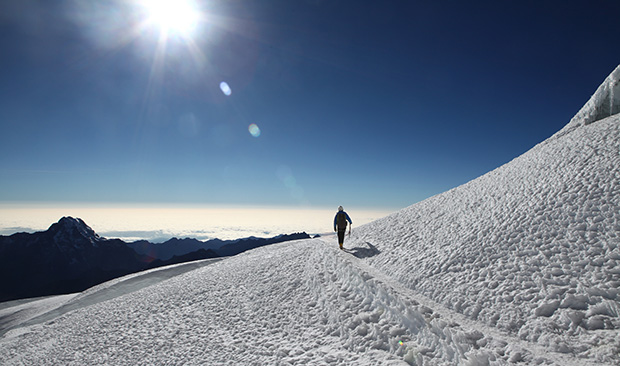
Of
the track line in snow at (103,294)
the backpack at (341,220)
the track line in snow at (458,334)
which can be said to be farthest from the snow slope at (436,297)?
the track line in snow at (103,294)

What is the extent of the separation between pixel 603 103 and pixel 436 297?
778 inches

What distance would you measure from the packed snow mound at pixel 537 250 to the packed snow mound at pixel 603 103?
2.52 meters

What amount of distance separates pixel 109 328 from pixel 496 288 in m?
17.5

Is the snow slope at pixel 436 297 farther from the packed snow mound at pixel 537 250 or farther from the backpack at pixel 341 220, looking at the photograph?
the backpack at pixel 341 220

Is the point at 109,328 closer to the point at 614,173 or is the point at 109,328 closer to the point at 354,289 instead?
the point at 354,289

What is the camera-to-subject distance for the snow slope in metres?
6.04

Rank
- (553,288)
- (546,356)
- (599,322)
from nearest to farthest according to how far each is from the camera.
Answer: (546,356), (599,322), (553,288)

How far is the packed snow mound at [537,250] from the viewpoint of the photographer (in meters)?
5.91

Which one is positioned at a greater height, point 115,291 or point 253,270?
point 253,270

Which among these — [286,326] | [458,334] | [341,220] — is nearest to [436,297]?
[458,334]

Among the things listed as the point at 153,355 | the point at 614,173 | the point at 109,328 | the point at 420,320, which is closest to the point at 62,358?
the point at 109,328

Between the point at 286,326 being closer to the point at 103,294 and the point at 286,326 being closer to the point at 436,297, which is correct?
the point at 436,297

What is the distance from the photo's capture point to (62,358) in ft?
38.6

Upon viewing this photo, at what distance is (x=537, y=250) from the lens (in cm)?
829
